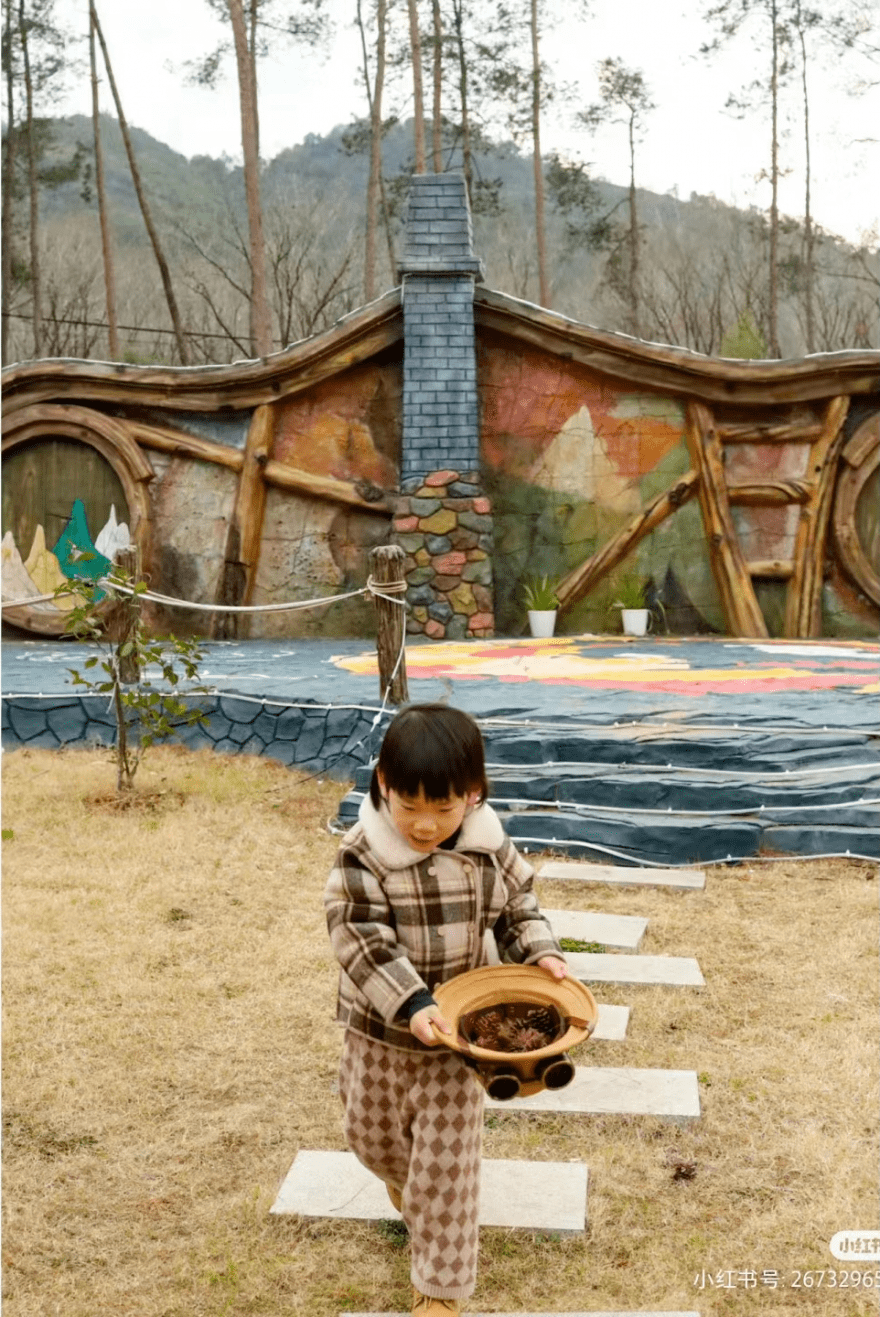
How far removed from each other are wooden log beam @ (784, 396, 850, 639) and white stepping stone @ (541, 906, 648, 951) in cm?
639

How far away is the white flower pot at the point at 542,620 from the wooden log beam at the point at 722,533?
1407 mm

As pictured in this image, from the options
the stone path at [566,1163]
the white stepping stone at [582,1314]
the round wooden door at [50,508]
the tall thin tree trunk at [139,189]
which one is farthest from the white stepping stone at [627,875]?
the tall thin tree trunk at [139,189]

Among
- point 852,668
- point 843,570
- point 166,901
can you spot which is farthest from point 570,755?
point 843,570

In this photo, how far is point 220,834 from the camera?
5.83 m

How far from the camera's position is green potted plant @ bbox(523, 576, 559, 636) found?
10.6 metres

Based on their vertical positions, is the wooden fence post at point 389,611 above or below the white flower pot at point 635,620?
above

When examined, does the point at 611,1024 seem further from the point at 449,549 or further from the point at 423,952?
the point at 449,549

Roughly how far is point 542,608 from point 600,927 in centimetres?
633

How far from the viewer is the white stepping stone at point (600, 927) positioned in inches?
171

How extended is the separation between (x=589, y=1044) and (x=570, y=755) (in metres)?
2.46

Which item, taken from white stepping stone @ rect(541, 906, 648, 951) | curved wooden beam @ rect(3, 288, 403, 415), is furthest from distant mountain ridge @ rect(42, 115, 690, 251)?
white stepping stone @ rect(541, 906, 648, 951)

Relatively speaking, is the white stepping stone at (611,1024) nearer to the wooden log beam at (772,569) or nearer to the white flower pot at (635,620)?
the white flower pot at (635,620)

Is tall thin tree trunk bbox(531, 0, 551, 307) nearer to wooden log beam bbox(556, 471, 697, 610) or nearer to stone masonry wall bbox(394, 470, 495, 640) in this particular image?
wooden log beam bbox(556, 471, 697, 610)

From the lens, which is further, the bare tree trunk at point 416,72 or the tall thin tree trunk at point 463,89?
the tall thin tree trunk at point 463,89
